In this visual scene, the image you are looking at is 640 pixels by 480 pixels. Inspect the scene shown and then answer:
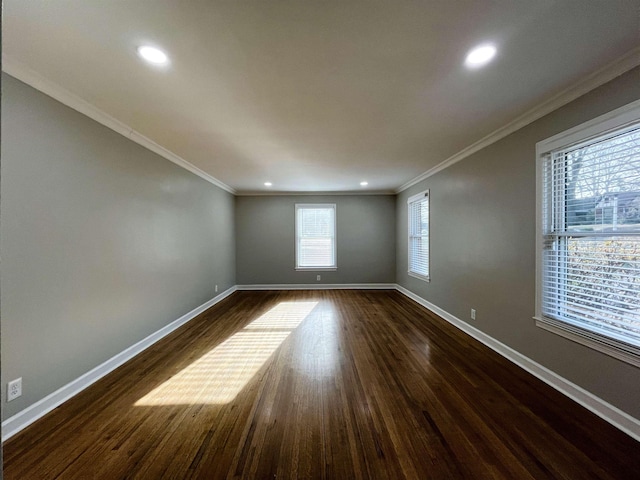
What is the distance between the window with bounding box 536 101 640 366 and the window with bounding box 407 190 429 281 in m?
2.45

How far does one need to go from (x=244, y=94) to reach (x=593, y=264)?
2.95m

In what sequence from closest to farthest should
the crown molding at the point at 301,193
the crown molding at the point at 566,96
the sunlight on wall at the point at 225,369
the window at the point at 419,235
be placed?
the crown molding at the point at 566,96 < the sunlight on wall at the point at 225,369 < the window at the point at 419,235 < the crown molding at the point at 301,193

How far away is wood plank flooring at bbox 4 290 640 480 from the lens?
1854 millimetres

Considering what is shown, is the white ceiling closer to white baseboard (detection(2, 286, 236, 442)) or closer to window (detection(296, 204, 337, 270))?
white baseboard (detection(2, 286, 236, 442))

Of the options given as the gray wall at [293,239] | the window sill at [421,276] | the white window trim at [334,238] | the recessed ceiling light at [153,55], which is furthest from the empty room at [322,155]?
the white window trim at [334,238]

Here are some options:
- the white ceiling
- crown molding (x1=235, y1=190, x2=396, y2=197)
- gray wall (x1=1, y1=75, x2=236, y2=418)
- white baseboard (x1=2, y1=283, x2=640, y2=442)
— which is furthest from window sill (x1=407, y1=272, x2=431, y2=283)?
gray wall (x1=1, y1=75, x2=236, y2=418)

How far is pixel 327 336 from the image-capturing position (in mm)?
3797

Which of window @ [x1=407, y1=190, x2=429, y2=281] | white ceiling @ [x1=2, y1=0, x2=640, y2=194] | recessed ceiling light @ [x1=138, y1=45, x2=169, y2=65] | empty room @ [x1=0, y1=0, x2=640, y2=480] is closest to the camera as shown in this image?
white ceiling @ [x1=2, y1=0, x2=640, y2=194]

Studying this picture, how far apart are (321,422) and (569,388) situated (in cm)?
194

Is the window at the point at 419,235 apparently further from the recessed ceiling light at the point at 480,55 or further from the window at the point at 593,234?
the recessed ceiling light at the point at 480,55

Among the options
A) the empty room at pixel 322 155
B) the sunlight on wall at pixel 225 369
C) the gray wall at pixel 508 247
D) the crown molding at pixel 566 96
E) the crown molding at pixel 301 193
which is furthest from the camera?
the crown molding at pixel 301 193

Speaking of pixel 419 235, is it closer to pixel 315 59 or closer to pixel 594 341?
pixel 594 341

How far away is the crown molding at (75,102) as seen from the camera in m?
2.13

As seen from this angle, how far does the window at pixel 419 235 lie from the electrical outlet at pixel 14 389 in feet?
15.8
